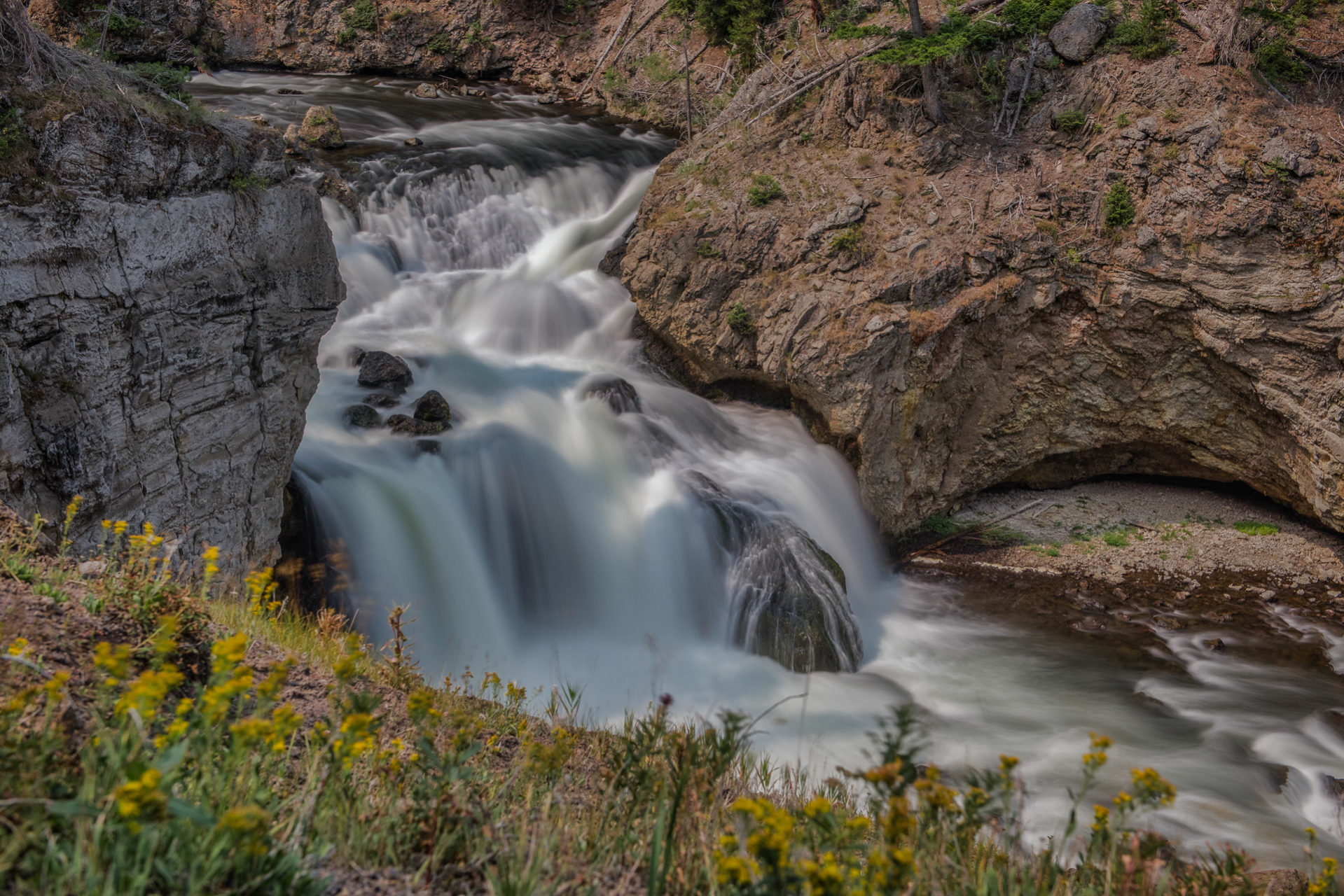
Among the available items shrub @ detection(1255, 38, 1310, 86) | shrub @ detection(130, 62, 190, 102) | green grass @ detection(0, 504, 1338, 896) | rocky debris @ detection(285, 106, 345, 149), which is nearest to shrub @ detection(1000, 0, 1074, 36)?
shrub @ detection(1255, 38, 1310, 86)

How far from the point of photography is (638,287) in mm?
10898

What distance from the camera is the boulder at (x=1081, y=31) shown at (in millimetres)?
10297

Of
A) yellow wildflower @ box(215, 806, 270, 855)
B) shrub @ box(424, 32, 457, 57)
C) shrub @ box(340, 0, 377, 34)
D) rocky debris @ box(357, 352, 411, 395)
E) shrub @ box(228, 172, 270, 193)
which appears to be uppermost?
shrub @ box(340, 0, 377, 34)

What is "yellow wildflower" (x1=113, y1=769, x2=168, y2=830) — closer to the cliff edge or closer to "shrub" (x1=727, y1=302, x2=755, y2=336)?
the cliff edge

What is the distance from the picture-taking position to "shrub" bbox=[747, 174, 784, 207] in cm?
1062

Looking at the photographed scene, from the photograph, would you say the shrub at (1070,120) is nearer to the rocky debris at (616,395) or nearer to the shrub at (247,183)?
the rocky debris at (616,395)

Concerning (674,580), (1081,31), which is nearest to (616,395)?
(674,580)

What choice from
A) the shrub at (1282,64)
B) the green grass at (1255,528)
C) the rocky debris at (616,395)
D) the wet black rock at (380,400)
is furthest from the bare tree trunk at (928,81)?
the wet black rock at (380,400)

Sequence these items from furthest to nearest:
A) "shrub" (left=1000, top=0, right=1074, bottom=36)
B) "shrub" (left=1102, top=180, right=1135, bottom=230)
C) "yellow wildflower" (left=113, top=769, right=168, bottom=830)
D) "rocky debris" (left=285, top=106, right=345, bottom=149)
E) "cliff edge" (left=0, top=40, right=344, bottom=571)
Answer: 1. "rocky debris" (left=285, top=106, right=345, bottom=149)
2. "shrub" (left=1000, top=0, right=1074, bottom=36)
3. "shrub" (left=1102, top=180, right=1135, bottom=230)
4. "cliff edge" (left=0, top=40, right=344, bottom=571)
5. "yellow wildflower" (left=113, top=769, right=168, bottom=830)

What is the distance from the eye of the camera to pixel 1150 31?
10.0 meters

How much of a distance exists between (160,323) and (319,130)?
10418 mm

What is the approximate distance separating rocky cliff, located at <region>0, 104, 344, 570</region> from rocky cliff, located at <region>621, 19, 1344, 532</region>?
5.42 meters

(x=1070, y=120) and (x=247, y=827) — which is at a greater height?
(x=1070, y=120)

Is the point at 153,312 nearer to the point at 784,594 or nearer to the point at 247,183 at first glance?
the point at 247,183
